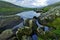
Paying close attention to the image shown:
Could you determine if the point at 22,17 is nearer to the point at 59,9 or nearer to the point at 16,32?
the point at 16,32

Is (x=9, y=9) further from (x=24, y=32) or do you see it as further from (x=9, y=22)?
(x=24, y=32)

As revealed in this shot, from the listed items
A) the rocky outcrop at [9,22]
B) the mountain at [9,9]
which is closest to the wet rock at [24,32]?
the rocky outcrop at [9,22]

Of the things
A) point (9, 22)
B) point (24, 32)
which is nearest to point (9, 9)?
point (9, 22)

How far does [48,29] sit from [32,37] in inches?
23.5

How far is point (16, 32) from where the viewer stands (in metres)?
5.88

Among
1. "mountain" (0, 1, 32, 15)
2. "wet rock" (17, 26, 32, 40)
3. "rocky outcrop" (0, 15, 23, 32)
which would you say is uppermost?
"mountain" (0, 1, 32, 15)

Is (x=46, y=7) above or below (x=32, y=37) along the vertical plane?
above

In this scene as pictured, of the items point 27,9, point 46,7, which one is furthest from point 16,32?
point 46,7

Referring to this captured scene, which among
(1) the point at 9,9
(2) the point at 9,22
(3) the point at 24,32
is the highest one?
(1) the point at 9,9

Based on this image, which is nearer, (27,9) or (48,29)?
(48,29)

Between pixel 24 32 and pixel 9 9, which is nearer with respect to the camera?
pixel 24 32

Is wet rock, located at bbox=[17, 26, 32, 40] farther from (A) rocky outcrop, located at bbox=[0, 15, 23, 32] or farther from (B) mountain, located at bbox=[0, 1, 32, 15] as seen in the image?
(B) mountain, located at bbox=[0, 1, 32, 15]

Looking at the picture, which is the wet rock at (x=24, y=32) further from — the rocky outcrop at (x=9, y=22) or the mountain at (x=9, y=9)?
the mountain at (x=9, y=9)

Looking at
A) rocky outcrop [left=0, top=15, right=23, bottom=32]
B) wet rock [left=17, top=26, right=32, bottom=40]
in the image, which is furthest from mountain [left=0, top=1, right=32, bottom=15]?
wet rock [left=17, top=26, right=32, bottom=40]
